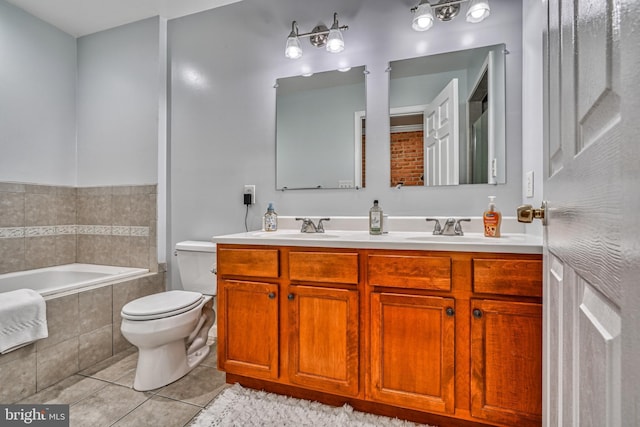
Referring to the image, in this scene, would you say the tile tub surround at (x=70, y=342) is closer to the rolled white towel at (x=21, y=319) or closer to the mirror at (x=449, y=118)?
the rolled white towel at (x=21, y=319)

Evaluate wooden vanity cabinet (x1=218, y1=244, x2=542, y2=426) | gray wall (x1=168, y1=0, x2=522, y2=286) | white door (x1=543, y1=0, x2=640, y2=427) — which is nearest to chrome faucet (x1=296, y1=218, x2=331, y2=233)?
gray wall (x1=168, y1=0, x2=522, y2=286)

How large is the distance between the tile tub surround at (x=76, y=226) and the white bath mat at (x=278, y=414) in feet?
4.43

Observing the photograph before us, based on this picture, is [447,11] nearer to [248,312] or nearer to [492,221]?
[492,221]

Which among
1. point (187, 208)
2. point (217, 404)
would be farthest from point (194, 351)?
point (187, 208)

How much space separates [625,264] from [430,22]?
182cm

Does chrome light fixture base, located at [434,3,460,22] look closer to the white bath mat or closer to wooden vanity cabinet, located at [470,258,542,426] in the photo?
wooden vanity cabinet, located at [470,258,542,426]

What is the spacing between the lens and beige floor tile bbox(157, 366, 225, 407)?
5.16 ft

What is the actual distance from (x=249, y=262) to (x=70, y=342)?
1260mm

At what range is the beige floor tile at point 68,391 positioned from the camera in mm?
1562

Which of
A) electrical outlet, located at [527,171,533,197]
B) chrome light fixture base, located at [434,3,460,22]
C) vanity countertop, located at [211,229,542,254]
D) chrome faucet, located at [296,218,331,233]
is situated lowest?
vanity countertop, located at [211,229,542,254]

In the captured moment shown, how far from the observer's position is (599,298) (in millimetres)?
387

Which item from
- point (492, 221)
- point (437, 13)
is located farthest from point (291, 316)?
point (437, 13)

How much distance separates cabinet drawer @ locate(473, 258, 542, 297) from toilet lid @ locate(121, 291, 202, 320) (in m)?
1.47

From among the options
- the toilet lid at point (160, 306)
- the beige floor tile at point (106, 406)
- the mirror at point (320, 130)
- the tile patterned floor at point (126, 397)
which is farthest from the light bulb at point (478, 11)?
the beige floor tile at point (106, 406)
